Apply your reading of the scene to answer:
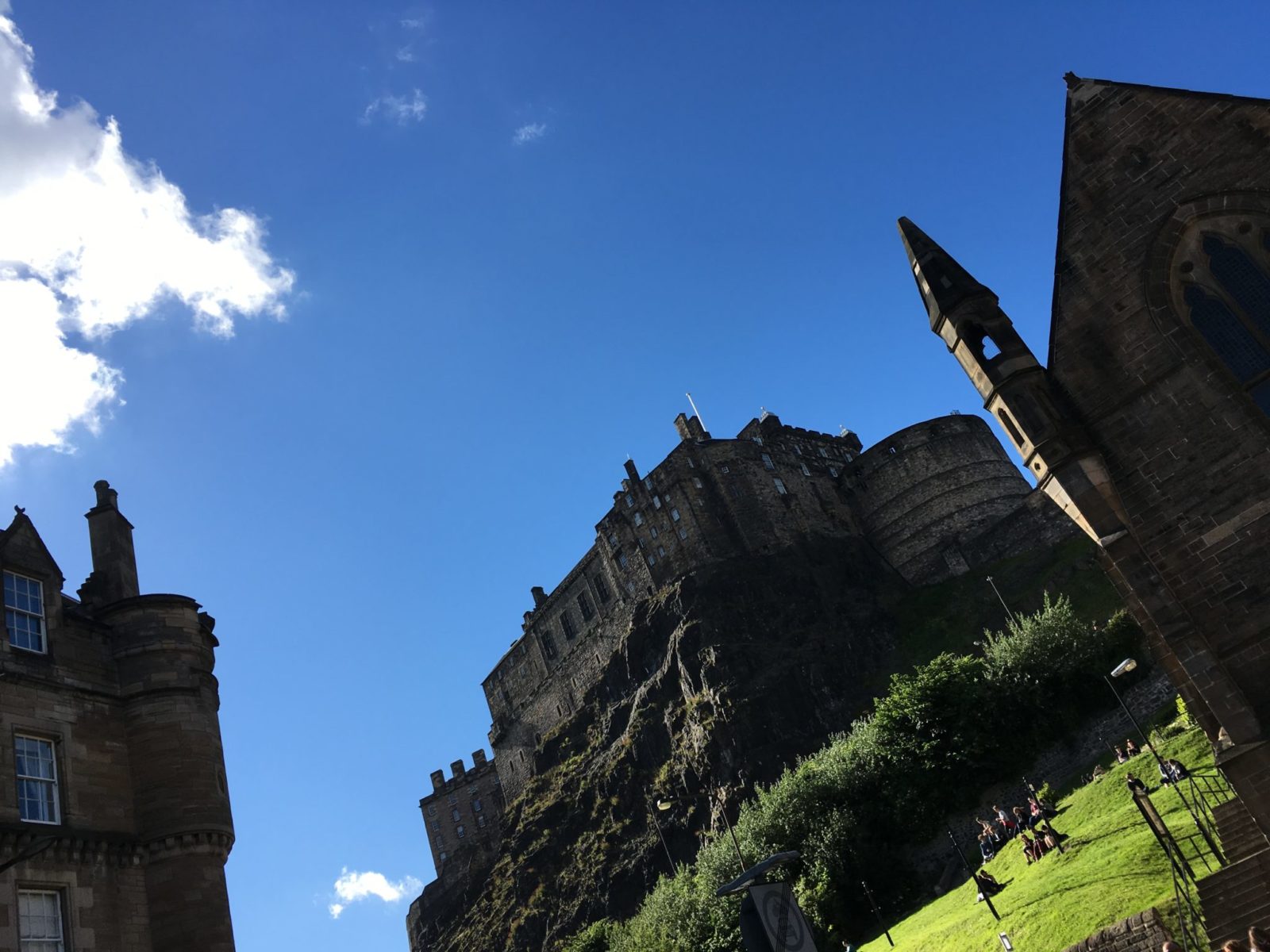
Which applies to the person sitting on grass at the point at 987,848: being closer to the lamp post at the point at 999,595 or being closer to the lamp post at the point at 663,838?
the lamp post at the point at 663,838

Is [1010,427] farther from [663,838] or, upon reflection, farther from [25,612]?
[663,838]

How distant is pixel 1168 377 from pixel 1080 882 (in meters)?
9.89

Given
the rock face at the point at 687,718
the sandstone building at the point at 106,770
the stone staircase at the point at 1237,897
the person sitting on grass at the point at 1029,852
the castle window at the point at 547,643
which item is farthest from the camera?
the castle window at the point at 547,643

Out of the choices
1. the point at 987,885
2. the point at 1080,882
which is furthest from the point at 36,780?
the point at 987,885

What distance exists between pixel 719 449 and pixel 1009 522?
65.6ft

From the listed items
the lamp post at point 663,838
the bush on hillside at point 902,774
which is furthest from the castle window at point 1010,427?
the lamp post at point 663,838

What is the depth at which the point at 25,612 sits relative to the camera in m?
18.1

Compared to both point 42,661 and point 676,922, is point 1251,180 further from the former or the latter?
point 676,922

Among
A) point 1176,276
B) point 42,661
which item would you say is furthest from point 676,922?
point 1176,276

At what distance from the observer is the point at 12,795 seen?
1598cm

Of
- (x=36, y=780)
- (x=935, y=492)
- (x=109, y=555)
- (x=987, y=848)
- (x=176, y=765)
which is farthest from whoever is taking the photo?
(x=935, y=492)

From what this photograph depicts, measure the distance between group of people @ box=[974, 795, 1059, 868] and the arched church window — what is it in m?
13.9

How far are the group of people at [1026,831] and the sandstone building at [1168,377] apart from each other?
11824 millimetres

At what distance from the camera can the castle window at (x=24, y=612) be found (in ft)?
58.1
